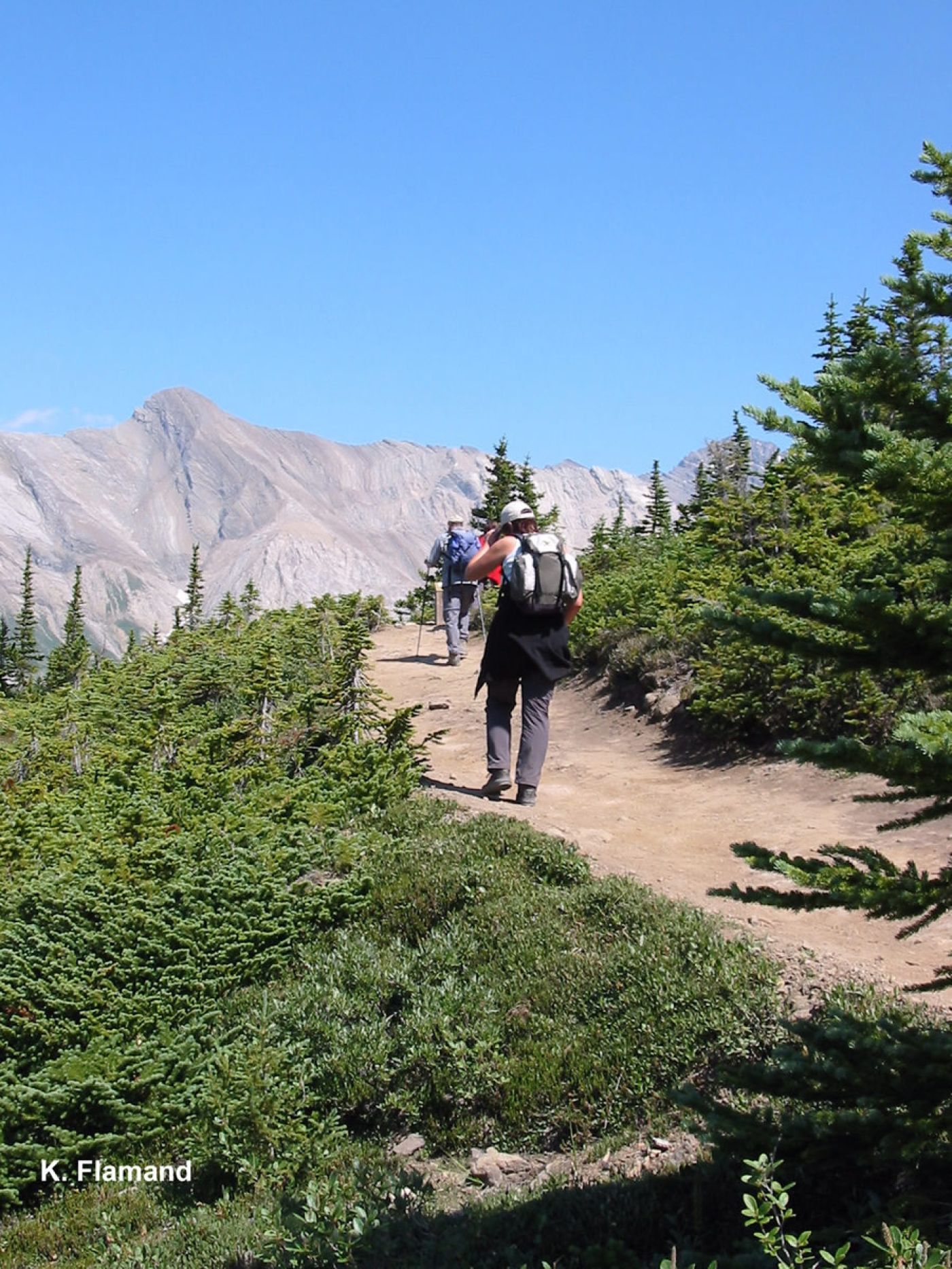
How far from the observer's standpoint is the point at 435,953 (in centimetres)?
683

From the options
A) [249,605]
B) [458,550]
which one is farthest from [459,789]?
[249,605]

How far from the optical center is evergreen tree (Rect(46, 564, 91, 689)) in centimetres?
2226

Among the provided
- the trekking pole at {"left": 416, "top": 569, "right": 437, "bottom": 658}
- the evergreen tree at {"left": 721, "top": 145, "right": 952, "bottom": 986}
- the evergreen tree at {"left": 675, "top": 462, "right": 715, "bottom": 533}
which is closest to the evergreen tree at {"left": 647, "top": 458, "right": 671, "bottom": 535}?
the evergreen tree at {"left": 675, "top": 462, "right": 715, "bottom": 533}

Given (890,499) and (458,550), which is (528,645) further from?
(458,550)

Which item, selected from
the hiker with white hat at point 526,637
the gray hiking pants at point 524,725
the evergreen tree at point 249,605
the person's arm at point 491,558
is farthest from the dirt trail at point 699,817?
the evergreen tree at point 249,605

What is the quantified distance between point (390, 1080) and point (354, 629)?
5688 mm

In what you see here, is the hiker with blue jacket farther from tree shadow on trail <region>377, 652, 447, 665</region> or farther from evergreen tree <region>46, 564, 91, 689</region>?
evergreen tree <region>46, 564, 91, 689</region>

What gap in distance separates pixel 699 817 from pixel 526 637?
2126mm

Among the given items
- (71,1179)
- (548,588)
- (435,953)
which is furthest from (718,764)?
(71,1179)

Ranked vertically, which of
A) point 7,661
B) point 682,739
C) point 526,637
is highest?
point 526,637

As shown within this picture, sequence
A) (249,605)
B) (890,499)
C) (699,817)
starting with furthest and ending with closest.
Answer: (249,605), (699,817), (890,499)

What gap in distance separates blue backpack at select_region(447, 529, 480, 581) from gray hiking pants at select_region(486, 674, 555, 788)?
823 cm

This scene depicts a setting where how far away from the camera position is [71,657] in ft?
99.6

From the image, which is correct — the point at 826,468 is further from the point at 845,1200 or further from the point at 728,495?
the point at 728,495
